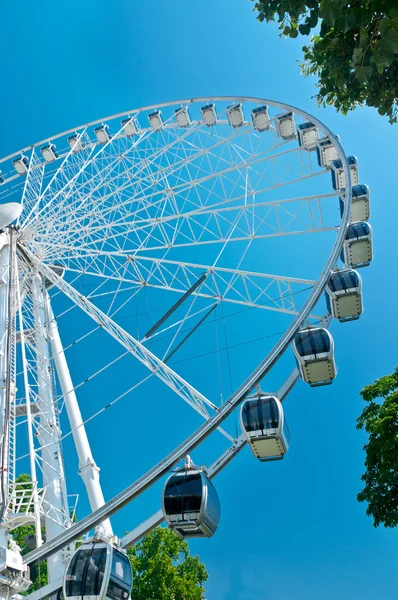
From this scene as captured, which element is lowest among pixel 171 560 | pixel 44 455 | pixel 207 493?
pixel 171 560

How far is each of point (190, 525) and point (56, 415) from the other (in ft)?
19.6

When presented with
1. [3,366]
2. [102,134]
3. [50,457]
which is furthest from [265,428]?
[102,134]

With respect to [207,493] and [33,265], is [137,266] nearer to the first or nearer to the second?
[33,265]

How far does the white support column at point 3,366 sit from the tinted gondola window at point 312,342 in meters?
6.07

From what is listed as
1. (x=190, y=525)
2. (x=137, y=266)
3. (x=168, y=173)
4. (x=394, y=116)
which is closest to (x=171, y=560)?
(x=137, y=266)

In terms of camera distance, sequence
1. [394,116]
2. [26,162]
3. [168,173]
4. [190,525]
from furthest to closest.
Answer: [26,162] → [168,173] → [190,525] → [394,116]

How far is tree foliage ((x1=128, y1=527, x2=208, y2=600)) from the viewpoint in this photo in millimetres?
25719

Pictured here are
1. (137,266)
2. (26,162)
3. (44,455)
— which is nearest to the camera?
(44,455)

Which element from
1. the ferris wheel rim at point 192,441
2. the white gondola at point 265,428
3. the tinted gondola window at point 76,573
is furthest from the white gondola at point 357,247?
the tinted gondola window at point 76,573

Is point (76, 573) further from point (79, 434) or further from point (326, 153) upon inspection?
point (326, 153)

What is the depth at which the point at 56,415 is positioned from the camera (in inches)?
587

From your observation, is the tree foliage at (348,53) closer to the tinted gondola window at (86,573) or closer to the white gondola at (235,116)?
the tinted gondola window at (86,573)

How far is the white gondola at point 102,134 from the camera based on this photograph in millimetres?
25469

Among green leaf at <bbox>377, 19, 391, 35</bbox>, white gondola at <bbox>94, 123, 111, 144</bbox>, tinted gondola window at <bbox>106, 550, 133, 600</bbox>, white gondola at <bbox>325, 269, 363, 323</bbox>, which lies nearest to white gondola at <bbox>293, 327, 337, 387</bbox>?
white gondola at <bbox>325, 269, 363, 323</bbox>
